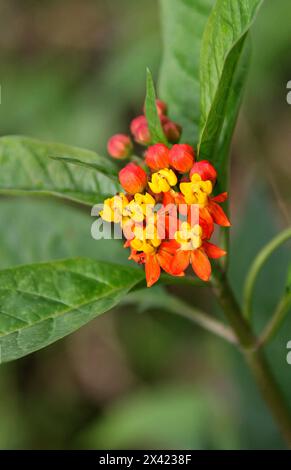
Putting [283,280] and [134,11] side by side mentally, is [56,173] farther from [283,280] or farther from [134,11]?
[134,11]

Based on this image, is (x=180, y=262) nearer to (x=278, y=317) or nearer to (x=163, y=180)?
(x=163, y=180)

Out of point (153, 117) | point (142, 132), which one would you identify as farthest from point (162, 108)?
point (153, 117)

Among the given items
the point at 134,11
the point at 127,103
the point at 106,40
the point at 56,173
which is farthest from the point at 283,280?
the point at 106,40

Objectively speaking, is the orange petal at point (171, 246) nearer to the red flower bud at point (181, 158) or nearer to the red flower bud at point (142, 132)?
the red flower bud at point (181, 158)

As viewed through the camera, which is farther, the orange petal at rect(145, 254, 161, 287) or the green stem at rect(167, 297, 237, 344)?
the green stem at rect(167, 297, 237, 344)

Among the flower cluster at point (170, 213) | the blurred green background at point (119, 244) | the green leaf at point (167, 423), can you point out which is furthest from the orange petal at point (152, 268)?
the green leaf at point (167, 423)

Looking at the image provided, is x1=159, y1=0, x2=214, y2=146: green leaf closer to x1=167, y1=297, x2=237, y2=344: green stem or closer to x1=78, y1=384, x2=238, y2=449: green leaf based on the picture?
x1=167, y1=297, x2=237, y2=344: green stem

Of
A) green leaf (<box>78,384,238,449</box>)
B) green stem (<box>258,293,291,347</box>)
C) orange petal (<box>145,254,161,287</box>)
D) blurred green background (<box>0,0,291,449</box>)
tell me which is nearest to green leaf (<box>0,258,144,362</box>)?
orange petal (<box>145,254,161,287</box>)
